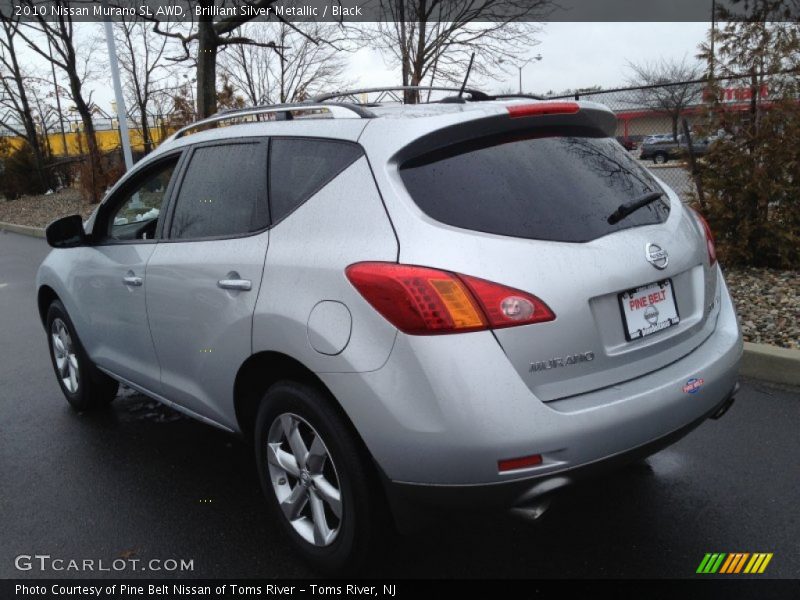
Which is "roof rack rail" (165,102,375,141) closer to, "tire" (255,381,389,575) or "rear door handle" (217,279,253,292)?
"rear door handle" (217,279,253,292)

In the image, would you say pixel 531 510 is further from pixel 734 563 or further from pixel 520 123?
pixel 520 123

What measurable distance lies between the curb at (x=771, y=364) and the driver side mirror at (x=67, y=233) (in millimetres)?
4161

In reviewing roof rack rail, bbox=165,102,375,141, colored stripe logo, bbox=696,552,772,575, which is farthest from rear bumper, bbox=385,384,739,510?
roof rack rail, bbox=165,102,375,141

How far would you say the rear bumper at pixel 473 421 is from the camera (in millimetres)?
2186

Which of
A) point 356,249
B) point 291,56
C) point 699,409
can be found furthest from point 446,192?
point 291,56

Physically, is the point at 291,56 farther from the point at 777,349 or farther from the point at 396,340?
the point at 396,340

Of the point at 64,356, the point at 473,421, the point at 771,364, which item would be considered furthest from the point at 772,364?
the point at 64,356

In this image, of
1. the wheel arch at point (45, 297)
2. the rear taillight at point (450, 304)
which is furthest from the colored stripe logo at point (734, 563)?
the wheel arch at point (45, 297)

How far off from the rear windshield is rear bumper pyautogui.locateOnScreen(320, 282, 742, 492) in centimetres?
45

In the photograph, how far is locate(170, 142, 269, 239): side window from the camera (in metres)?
3.02

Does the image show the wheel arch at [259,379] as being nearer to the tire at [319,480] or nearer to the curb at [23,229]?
the tire at [319,480]

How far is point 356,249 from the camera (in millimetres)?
2441

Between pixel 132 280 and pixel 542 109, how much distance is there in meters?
2.19

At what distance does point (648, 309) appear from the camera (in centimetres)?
254
